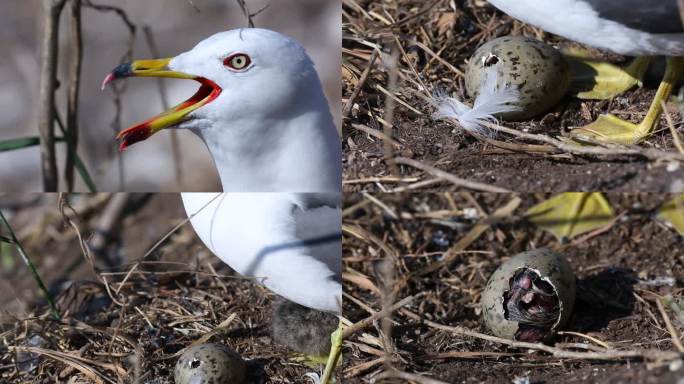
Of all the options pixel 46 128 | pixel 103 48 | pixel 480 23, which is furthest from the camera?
pixel 103 48

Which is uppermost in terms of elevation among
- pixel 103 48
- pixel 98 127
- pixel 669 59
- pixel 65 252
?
pixel 669 59

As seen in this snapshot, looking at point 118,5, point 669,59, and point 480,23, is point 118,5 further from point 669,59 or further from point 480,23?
point 669,59

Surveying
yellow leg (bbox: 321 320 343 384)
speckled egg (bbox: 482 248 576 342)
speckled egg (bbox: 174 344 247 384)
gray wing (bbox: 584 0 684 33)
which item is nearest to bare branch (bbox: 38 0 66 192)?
speckled egg (bbox: 174 344 247 384)

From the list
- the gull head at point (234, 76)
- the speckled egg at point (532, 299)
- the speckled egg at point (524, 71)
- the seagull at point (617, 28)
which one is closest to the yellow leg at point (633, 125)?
the seagull at point (617, 28)

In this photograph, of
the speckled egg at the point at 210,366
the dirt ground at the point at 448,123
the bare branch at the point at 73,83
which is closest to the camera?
the speckled egg at the point at 210,366

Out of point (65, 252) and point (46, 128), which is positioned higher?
point (46, 128)

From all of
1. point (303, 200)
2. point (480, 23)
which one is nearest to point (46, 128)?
point (303, 200)

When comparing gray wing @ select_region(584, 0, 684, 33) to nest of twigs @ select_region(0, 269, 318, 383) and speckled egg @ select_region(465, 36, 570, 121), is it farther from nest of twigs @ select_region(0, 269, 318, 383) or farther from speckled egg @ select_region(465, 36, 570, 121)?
nest of twigs @ select_region(0, 269, 318, 383)

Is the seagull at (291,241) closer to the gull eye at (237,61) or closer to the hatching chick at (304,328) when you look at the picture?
the hatching chick at (304,328)
